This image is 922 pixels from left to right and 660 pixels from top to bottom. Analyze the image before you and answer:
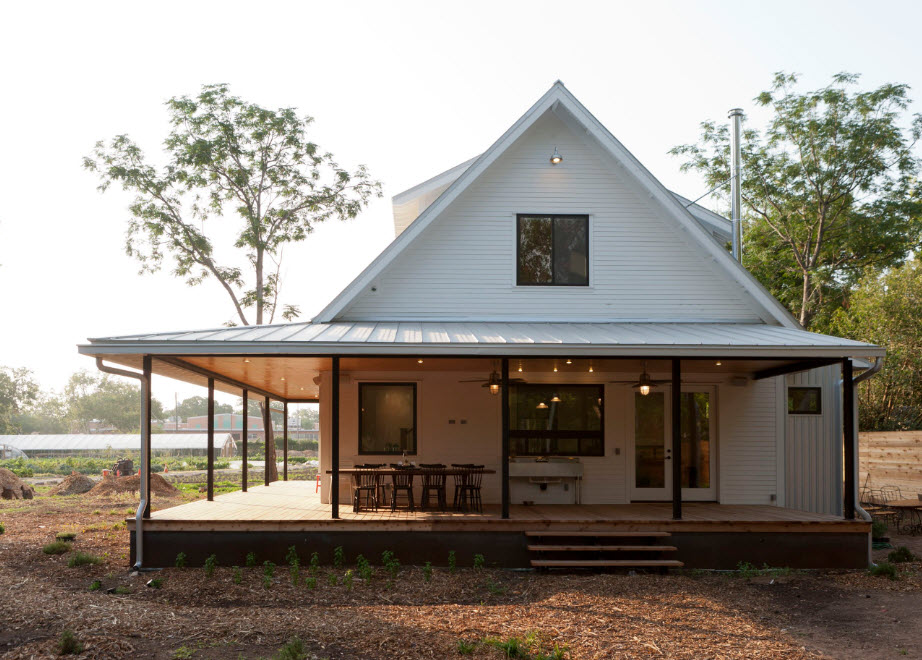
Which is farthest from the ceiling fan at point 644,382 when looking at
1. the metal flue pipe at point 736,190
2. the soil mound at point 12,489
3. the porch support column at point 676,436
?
the soil mound at point 12,489

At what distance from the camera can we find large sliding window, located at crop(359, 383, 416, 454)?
512 inches

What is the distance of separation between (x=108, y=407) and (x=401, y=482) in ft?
257

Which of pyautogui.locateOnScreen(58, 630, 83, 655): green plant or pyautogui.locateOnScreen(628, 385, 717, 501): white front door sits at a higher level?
pyautogui.locateOnScreen(628, 385, 717, 501): white front door

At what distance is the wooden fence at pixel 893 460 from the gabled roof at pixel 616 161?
5.29m

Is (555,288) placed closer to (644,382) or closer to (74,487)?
(644,382)

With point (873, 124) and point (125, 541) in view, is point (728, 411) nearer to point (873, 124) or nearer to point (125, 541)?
point (125, 541)

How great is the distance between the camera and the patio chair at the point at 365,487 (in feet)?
37.2

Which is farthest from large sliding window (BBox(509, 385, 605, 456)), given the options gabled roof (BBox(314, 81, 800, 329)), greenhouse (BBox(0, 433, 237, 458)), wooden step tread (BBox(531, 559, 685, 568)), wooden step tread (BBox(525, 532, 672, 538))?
greenhouse (BBox(0, 433, 237, 458))

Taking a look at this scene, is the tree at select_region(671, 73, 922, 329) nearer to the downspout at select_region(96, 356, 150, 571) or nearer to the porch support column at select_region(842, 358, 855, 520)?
the porch support column at select_region(842, 358, 855, 520)

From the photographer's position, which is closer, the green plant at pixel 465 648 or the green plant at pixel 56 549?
the green plant at pixel 465 648

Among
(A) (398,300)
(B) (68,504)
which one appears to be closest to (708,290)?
(A) (398,300)

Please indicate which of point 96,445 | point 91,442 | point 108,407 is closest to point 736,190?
point 96,445

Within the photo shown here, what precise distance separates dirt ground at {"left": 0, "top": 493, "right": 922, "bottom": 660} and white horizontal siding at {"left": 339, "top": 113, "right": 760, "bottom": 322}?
4460mm

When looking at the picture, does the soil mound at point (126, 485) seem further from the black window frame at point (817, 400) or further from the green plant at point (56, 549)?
the black window frame at point (817, 400)
